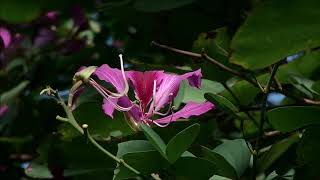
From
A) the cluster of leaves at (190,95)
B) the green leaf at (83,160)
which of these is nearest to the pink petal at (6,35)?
the cluster of leaves at (190,95)

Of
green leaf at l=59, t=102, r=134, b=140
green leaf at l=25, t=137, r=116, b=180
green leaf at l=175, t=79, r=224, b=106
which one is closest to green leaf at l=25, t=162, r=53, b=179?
green leaf at l=25, t=137, r=116, b=180

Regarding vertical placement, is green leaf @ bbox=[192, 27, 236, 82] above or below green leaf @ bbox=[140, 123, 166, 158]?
below

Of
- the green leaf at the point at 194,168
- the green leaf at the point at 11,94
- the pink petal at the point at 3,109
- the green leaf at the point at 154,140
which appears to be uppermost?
the green leaf at the point at 154,140

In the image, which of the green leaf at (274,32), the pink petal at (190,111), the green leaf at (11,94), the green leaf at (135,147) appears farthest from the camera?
the green leaf at (11,94)

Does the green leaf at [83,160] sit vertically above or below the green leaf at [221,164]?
below

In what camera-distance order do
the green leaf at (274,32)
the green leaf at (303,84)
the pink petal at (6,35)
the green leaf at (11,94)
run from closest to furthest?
the green leaf at (274,32) → the green leaf at (303,84) → the green leaf at (11,94) → the pink petal at (6,35)

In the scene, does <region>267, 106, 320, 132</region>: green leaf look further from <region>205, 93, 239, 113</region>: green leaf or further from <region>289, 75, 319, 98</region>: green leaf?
<region>289, 75, 319, 98</region>: green leaf

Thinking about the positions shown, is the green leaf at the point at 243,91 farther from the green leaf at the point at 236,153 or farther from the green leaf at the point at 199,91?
the green leaf at the point at 236,153

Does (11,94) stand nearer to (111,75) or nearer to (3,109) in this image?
(3,109)
